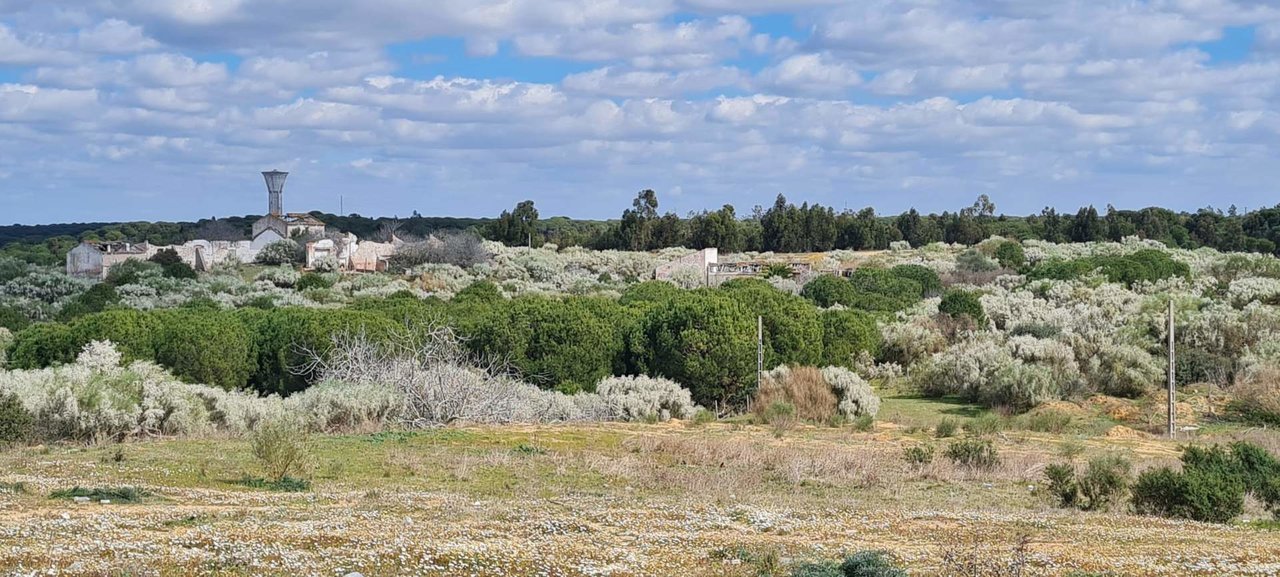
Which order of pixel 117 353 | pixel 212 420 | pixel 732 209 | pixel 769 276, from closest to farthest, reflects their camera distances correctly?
pixel 212 420, pixel 117 353, pixel 769 276, pixel 732 209

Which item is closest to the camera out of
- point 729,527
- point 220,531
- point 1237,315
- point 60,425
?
point 220,531

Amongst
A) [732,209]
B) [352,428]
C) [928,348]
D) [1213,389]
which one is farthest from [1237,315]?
[732,209]

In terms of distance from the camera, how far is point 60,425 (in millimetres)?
23016

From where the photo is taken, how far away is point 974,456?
21.0 m

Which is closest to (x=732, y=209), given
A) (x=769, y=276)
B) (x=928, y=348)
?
(x=769, y=276)

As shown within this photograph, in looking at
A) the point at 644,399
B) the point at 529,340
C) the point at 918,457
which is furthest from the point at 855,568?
the point at 529,340

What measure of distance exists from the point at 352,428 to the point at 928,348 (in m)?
21.9

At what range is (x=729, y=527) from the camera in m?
13.1

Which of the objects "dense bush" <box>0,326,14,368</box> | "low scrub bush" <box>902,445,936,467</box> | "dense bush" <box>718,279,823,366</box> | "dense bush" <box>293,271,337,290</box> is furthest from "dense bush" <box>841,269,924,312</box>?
"low scrub bush" <box>902,445,936,467</box>

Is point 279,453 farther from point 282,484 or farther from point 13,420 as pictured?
point 13,420

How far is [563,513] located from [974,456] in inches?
371

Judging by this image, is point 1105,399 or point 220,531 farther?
point 1105,399

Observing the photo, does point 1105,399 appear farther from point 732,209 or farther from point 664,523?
point 732,209

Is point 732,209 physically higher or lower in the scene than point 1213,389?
higher
